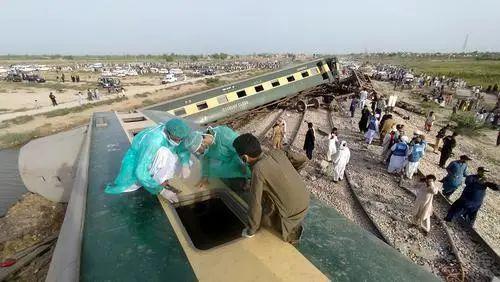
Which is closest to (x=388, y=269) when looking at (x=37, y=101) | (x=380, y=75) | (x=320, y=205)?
(x=320, y=205)

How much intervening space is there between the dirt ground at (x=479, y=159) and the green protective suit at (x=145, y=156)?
7.29 meters

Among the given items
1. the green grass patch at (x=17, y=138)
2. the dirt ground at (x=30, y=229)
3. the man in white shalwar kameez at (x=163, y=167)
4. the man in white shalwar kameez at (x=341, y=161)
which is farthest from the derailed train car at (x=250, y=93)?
the green grass patch at (x=17, y=138)

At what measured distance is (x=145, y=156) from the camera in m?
3.47

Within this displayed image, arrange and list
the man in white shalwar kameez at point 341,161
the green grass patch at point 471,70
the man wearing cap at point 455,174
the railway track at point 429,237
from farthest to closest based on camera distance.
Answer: the green grass patch at point 471,70 → the man in white shalwar kameez at point 341,161 → the man wearing cap at point 455,174 → the railway track at point 429,237

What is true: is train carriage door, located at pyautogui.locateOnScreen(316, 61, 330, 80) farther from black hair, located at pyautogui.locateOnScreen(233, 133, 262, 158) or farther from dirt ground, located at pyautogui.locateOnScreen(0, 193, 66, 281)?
black hair, located at pyautogui.locateOnScreen(233, 133, 262, 158)

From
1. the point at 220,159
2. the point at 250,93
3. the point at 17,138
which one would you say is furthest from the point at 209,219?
the point at 17,138

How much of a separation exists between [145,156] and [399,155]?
28.4ft

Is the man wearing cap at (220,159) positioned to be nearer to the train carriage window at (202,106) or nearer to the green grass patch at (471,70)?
the train carriage window at (202,106)

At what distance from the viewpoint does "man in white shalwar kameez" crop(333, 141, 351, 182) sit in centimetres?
899

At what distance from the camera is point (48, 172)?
306 inches

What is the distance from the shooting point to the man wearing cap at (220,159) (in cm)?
413

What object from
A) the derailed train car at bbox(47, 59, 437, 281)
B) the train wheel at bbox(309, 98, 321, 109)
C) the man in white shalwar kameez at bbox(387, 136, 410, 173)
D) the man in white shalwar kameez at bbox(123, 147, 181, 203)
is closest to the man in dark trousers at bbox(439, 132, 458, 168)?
the man in white shalwar kameez at bbox(387, 136, 410, 173)

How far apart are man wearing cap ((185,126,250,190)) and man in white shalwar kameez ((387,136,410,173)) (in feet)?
23.8

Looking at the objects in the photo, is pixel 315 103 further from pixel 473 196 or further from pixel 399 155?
pixel 473 196
